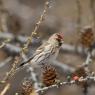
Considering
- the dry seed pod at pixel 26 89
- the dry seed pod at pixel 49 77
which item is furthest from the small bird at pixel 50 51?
the dry seed pod at pixel 26 89

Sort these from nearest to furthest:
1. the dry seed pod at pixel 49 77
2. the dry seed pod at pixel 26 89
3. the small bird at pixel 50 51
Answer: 1. the dry seed pod at pixel 26 89
2. the dry seed pod at pixel 49 77
3. the small bird at pixel 50 51

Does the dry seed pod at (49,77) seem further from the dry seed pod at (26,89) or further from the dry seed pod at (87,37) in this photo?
the dry seed pod at (87,37)

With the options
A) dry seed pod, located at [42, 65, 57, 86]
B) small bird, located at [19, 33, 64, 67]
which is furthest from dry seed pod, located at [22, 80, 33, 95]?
small bird, located at [19, 33, 64, 67]

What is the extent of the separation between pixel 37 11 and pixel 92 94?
2.78 meters

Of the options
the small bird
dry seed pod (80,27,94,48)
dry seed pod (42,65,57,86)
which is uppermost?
dry seed pod (80,27,94,48)

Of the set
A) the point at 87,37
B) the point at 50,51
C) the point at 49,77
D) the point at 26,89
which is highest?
the point at 87,37

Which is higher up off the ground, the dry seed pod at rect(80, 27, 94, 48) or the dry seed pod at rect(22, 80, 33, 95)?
the dry seed pod at rect(80, 27, 94, 48)

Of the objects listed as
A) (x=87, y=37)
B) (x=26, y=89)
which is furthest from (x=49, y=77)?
(x=87, y=37)

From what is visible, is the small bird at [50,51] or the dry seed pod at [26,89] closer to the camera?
the dry seed pod at [26,89]

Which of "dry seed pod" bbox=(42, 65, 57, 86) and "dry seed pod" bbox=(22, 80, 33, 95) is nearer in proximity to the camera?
"dry seed pod" bbox=(22, 80, 33, 95)

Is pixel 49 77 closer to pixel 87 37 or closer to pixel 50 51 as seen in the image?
pixel 50 51

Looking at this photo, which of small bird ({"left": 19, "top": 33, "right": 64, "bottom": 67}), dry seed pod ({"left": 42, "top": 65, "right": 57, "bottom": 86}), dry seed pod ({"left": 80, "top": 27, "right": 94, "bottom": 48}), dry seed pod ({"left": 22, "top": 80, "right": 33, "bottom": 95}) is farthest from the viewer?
dry seed pod ({"left": 80, "top": 27, "right": 94, "bottom": 48})

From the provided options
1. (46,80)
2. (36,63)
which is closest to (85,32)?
(36,63)

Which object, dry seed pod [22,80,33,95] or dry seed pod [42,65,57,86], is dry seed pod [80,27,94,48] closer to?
dry seed pod [42,65,57,86]
